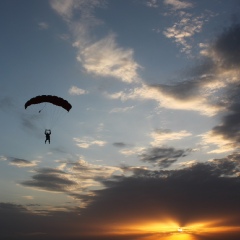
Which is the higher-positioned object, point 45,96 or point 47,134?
point 45,96

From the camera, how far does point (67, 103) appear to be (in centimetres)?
5456

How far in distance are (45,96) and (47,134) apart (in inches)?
229

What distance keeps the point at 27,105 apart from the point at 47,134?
5117 mm

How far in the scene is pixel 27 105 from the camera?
5325cm

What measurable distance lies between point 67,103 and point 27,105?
17.9 ft

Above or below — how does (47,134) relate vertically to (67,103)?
below

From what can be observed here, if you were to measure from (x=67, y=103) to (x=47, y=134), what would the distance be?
5.32 m

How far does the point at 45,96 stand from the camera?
173ft
